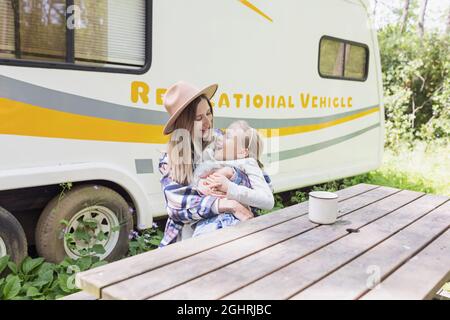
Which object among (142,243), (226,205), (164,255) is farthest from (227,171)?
(142,243)

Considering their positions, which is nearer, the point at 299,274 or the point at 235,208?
the point at 299,274

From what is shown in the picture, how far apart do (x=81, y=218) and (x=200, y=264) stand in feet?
5.92

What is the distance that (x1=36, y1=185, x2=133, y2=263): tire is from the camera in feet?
9.48

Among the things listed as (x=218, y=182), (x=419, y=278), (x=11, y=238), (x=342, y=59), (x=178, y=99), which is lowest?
(x=11, y=238)

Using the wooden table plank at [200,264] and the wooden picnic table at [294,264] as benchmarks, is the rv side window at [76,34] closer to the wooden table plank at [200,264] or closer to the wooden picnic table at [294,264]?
the wooden picnic table at [294,264]

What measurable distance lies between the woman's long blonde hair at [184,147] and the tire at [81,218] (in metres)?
0.98

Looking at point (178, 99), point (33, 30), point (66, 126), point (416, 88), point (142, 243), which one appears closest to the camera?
point (178, 99)

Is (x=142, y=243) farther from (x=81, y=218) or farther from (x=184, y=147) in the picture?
(x=184, y=147)

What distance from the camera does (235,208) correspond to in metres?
2.23

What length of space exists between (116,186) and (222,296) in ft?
6.82

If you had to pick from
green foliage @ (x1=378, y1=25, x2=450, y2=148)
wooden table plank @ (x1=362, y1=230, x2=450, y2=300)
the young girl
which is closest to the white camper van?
the young girl
